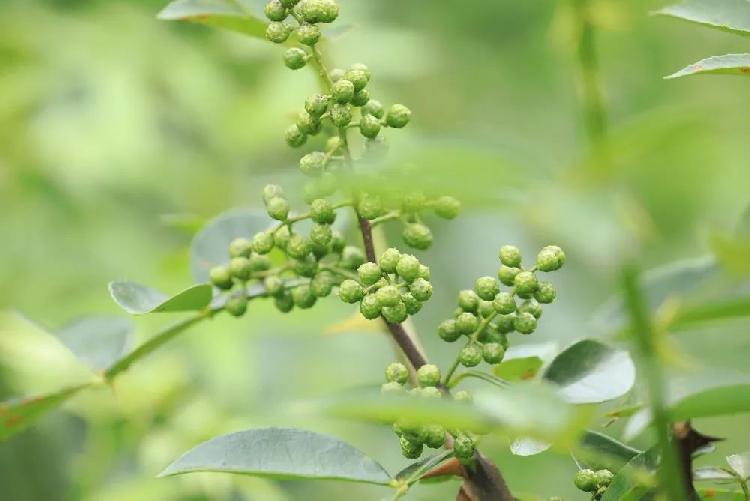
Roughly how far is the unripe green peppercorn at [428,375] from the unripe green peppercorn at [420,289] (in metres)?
0.05

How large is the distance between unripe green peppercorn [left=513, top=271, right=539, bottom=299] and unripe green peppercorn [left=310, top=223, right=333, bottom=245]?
13 centimetres

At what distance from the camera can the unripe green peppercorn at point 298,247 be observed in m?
0.83

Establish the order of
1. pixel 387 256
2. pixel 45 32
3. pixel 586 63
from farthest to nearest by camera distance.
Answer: pixel 45 32 → pixel 387 256 → pixel 586 63

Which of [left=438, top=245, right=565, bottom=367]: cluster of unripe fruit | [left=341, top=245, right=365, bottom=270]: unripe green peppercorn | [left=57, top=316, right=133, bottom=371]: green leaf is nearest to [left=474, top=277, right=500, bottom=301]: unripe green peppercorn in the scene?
[left=438, top=245, right=565, bottom=367]: cluster of unripe fruit

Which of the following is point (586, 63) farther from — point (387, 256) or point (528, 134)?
point (528, 134)

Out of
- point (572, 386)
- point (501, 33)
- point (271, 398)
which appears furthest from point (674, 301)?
point (501, 33)

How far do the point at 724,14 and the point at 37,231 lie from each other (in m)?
2.07

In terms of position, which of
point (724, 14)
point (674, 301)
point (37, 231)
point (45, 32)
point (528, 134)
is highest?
point (45, 32)

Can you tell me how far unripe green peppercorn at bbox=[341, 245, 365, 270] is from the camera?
86 cm

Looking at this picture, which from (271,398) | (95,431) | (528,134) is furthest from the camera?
(528,134)

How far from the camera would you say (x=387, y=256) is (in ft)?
2.50

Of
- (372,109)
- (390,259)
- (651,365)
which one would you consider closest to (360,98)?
(372,109)

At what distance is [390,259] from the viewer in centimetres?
76

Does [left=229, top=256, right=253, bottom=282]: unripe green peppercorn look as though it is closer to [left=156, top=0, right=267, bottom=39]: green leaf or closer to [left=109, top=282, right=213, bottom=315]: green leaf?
[left=109, top=282, right=213, bottom=315]: green leaf
